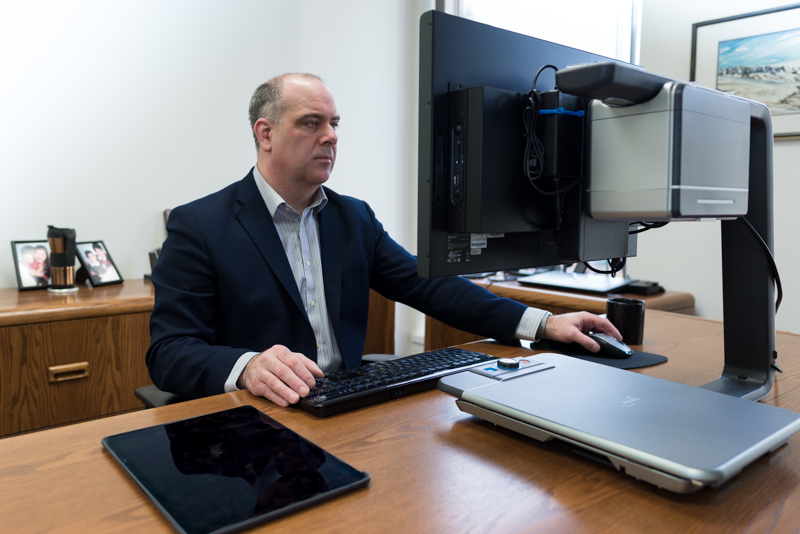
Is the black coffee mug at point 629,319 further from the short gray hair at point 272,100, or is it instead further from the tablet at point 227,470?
the short gray hair at point 272,100

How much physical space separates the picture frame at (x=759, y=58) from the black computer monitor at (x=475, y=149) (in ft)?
5.31

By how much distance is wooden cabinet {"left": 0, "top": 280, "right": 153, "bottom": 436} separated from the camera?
1723 mm

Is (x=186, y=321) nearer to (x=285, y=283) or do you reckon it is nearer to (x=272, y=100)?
(x=285, y=283)

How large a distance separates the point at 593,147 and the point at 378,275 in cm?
90

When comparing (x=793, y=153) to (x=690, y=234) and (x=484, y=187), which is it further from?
(x=484, y=187)

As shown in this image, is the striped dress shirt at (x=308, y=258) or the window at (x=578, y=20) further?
the window at (x=578, y=20)

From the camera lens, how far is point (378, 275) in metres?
1.66

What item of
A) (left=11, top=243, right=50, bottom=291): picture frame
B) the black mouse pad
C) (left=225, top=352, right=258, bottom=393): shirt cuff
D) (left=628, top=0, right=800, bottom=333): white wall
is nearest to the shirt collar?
(left=225, top=352, right=258, bottom=393): shirt cuff

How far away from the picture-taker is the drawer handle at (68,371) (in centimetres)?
179

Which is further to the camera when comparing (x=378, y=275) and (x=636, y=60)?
(x=636, y=60)

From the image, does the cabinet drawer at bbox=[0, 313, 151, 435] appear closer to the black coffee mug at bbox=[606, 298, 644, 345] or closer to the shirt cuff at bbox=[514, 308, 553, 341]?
the shirt cuff at bbox=[514, 308, 553, 341]

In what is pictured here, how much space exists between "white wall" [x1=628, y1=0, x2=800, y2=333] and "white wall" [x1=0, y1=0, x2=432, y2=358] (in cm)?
147

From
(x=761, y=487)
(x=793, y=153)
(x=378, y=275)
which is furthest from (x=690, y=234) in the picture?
(x=761, y=487)

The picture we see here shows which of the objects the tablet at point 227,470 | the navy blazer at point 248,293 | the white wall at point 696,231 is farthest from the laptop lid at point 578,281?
the tablet at point 227,470
